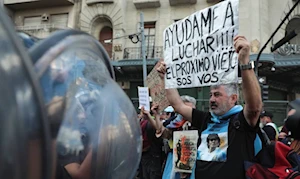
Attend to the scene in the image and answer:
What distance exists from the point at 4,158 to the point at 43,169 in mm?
118

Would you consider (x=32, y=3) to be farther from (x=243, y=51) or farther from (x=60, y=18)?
(x=243, y=51)

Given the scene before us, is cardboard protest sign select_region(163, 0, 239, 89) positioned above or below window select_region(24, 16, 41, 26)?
below

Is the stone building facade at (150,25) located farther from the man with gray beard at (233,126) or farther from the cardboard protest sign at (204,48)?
the man with gray beard at (233,126)

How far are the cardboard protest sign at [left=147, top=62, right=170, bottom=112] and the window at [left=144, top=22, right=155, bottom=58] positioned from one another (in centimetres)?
1302

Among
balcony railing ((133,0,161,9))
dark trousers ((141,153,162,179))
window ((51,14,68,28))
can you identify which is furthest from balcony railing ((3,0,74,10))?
dark trousers ((141,153,162,179))

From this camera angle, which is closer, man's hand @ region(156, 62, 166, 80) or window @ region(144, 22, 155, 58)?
man's hand @ region(156, 62, 166, 80)

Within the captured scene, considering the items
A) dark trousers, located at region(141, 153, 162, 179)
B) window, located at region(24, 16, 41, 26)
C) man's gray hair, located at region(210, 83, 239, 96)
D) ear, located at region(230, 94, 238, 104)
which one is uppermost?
window, located at region(24, 16, 41, 26)

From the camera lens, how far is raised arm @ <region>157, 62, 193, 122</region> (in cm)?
326

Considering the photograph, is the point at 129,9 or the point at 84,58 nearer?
the point at 84,58

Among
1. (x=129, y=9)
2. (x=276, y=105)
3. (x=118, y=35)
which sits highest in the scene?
(x=129, y=9)

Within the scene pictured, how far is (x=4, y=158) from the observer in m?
0.79

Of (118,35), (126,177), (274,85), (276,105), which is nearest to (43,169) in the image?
(126,177)

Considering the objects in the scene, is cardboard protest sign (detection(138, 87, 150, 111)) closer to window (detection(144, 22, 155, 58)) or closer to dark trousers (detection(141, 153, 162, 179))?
dark trousers (detection(141, 153, 162, 179))

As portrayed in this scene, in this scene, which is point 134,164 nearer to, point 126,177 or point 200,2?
point 126,177
